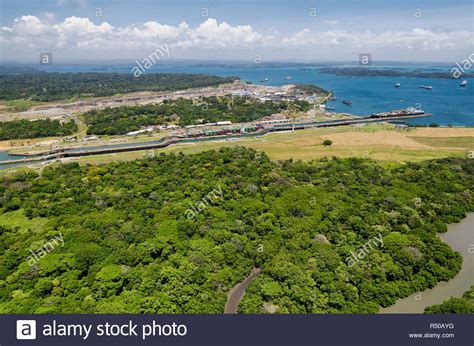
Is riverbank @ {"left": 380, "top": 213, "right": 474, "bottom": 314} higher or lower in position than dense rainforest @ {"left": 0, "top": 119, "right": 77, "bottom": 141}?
lower

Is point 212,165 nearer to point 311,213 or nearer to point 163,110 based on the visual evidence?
point 311,213

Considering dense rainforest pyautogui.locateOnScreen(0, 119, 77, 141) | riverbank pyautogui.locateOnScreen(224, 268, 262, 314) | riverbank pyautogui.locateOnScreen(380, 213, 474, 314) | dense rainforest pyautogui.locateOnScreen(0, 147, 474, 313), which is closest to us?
dense rainforest pyautogui.locateOnScreen(0, 147, 474, 313)

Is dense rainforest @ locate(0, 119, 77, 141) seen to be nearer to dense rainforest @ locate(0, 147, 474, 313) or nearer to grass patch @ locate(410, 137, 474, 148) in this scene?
dense rainforest @ locate(0, 147, 474, 313)

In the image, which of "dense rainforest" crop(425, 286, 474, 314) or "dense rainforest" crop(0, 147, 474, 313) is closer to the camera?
"dense rainforest" crop(425, 286, 474, 314)

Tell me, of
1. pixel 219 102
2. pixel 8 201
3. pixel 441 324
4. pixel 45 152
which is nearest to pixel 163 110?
pixel 219 102

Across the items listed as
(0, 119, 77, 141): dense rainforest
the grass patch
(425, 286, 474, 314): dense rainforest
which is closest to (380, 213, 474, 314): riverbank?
(425, 286, 474, 314): dense rainforest

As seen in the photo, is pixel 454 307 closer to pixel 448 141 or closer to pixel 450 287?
pixel 450 287

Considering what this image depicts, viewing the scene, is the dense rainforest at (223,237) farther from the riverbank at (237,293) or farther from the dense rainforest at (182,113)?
the dense rainforest at (182,113)
